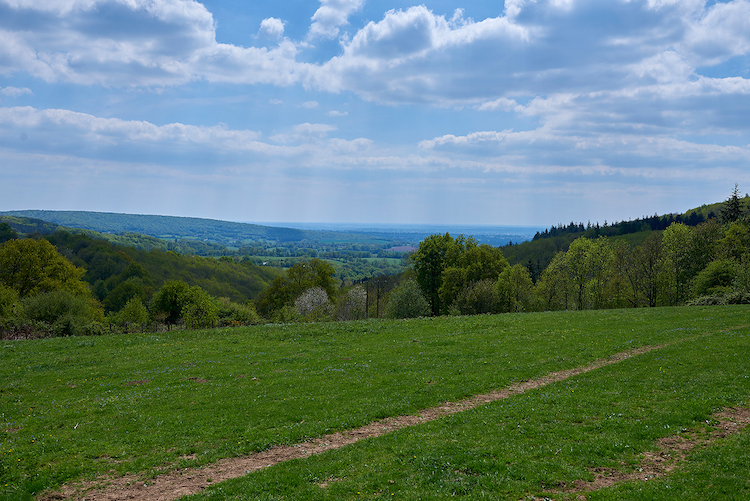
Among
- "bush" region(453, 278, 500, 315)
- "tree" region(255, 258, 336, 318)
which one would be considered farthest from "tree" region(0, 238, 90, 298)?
"bush" region(453, 278, 500, 315)

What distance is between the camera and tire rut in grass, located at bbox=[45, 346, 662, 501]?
1121 cm

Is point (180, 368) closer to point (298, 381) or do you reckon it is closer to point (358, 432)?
point (298, 381)

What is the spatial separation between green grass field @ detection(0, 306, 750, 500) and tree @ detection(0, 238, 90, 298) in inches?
1465

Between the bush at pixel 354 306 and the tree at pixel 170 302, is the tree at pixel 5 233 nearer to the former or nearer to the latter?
the tree at pixel 170 302

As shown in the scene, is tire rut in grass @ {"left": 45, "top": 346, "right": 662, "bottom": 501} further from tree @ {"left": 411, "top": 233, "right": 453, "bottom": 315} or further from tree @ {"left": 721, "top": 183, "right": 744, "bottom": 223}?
tree @ {"left": 721, "top": 183, "right": 744, "bottom": 223}

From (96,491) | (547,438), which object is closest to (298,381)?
(96,491)

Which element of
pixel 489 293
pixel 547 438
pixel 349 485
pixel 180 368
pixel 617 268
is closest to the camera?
pixel 349 485

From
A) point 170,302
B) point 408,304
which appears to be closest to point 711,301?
point 408,304

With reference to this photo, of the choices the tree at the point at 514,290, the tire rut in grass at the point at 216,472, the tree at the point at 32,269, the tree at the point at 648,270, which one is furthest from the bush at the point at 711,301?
the tree at the point at 32,269

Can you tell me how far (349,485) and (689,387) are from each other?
15.2 meters

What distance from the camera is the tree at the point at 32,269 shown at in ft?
196

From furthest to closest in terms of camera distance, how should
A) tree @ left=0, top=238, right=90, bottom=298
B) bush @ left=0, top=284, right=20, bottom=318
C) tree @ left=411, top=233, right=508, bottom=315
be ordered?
tree @ left=411, top=233, right=508, bottom=315 → tree @ left=0, top=238, right=90, bottom=298 → bush @ left=0, top=284, right=20, bottom=318

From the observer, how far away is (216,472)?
12398 millimetres

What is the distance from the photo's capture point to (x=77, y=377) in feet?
74.5
